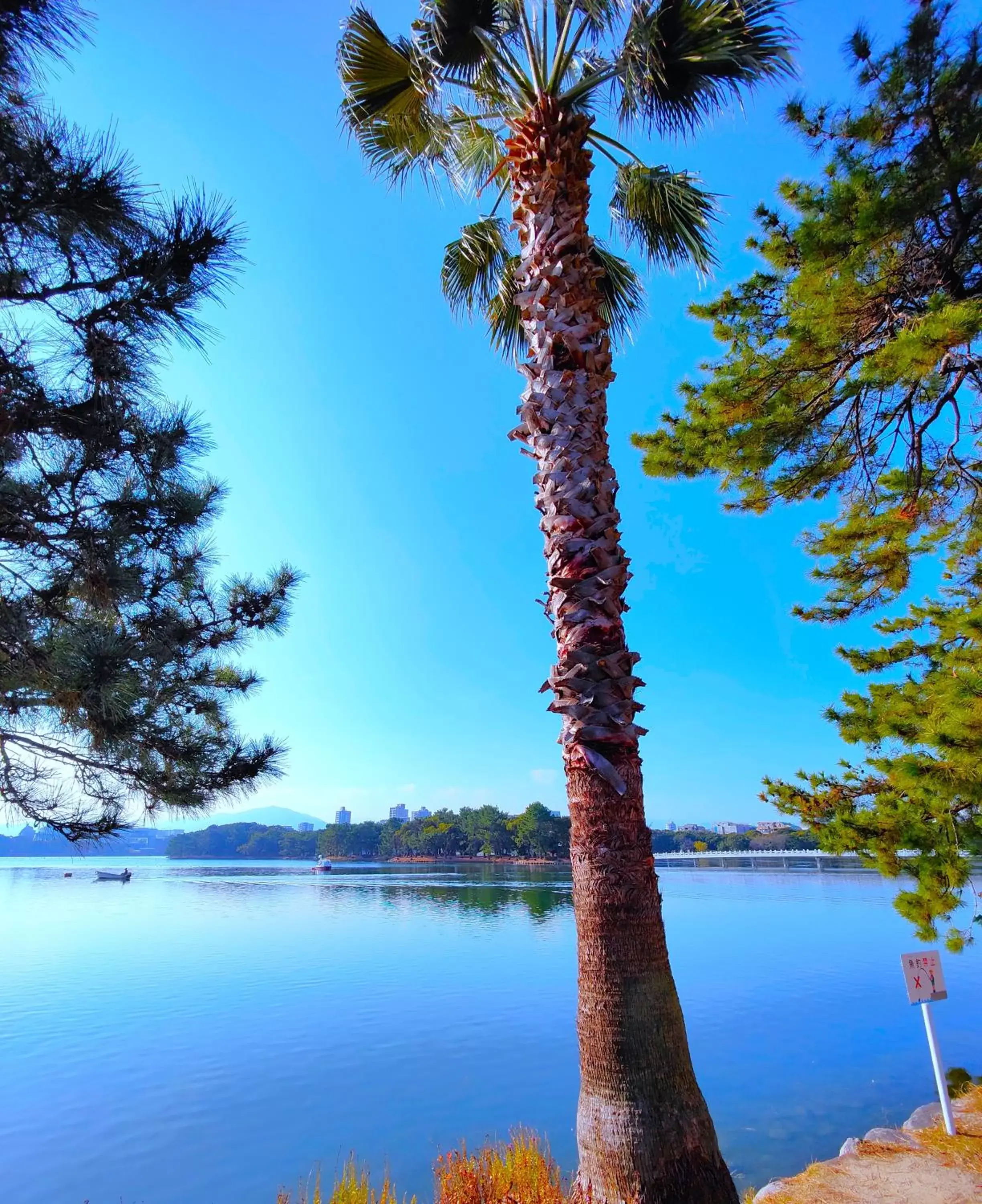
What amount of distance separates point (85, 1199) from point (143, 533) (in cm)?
708

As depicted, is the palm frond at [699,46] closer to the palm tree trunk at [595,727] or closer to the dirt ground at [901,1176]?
the palm tree trunk at [595,727]

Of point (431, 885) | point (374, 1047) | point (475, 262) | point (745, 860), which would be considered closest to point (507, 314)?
point (475, 262)

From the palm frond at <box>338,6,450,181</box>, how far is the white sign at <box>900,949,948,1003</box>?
8.61 metres

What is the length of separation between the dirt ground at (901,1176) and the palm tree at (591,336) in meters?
2.70

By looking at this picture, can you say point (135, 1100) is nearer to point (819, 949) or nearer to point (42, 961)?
point (42, 961)

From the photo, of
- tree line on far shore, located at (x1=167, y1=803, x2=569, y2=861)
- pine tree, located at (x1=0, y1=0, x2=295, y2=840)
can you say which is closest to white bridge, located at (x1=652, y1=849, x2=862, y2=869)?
tree line on far shore, located at (x1=167, y1=803, x2=569, y2=861)

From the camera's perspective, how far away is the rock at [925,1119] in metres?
6.41

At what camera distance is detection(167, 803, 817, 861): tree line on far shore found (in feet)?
324

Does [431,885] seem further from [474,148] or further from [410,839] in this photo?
[410,839]

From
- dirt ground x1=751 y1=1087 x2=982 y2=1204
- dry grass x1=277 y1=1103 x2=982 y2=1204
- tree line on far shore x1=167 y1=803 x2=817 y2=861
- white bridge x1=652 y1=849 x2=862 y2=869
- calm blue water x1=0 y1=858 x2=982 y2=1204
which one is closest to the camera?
dry grass x1=277 y1=1103 x2=982 y2=1204

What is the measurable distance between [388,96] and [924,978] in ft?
30.5

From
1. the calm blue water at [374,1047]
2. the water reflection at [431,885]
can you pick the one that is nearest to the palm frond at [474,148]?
the calm blue water at [374,1047]

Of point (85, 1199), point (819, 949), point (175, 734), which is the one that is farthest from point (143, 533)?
point (819, 949)

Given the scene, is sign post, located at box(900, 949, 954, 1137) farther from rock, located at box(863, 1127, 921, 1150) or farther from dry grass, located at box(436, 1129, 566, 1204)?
dry grass, located at box(436, 1129, 566, 1204)
